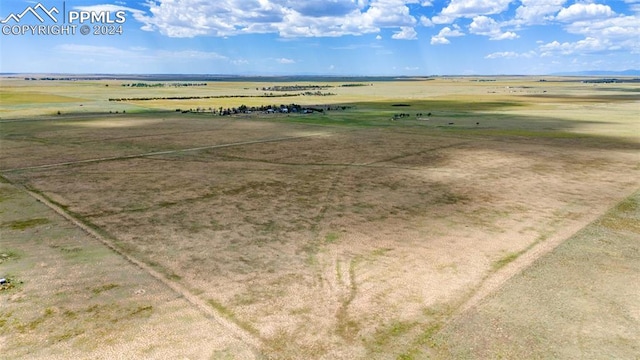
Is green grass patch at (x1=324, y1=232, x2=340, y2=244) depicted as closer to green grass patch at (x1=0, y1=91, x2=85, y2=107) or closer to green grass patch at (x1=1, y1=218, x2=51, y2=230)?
green grass patch at (x1=1, y1=218, x2=51, y2=230)

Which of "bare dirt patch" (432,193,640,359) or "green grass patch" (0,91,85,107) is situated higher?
"green grass patch" (0,91,85,107)

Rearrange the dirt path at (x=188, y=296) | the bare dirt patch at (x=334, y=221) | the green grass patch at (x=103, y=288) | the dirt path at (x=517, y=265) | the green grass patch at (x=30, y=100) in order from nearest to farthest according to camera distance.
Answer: the dirt path at (x=188, y=296) < the bare dirt patch at (x=334, y=221) < the dirt path at (x=517, y=265) < the green grass patch at (x=103, y=288) < the green grass patch at (x=30, y=100)

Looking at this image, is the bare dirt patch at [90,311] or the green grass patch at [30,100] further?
the green grass patch at [30,100]

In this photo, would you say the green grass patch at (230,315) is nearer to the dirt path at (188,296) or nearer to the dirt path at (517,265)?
the dirt path at (188,296)

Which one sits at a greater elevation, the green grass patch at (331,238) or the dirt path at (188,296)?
the green grass patch at (331,238)

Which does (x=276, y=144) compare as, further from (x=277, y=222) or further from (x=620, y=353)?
(x=620, y=353)

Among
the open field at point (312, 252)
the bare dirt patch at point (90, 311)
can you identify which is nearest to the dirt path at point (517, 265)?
the open field at point (312, 252)

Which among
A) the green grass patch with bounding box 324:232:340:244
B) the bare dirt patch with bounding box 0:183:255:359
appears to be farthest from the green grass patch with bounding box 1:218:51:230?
the green grass patch with bounding box 324:232:340:244

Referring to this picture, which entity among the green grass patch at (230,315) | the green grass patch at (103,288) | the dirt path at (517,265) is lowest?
the green grass patch at (230,315)

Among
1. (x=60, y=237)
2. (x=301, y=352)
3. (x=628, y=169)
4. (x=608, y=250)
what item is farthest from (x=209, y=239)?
(x=628, y=169)

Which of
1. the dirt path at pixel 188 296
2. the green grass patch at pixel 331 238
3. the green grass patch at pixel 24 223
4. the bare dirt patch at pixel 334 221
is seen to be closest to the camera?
the dirt path at pixel 188 296
